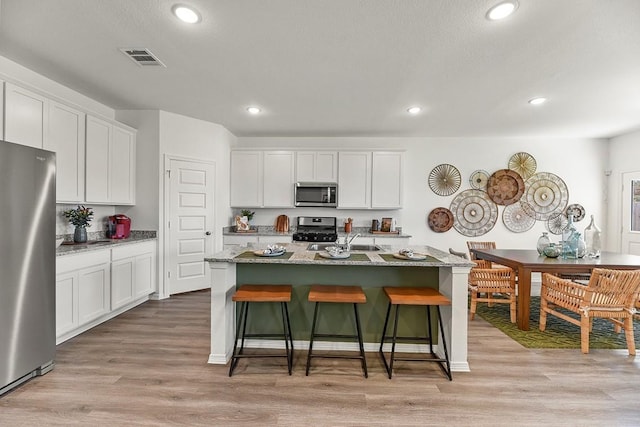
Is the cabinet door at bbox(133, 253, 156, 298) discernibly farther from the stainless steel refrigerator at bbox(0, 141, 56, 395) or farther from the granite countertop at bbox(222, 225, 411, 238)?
the stainless steel refrigerator at bbox(0, 141, 56, 395)

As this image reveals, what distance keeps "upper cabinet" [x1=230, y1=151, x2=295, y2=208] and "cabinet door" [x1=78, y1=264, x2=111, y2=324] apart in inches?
89.8

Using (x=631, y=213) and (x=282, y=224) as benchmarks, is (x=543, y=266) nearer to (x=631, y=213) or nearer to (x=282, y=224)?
(x=631, y=213)

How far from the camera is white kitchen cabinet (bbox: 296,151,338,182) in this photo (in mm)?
5043

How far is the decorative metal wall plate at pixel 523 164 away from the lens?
522 cm

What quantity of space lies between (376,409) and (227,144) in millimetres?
4363

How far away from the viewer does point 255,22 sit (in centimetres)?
211

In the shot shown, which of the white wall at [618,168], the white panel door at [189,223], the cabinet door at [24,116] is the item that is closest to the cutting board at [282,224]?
the white panel door at [189,223]

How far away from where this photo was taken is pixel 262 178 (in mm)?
5094

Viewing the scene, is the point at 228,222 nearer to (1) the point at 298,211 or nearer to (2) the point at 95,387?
(1) the point at 298,211

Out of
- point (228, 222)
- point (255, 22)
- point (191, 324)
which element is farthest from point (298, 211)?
point (255, 22)

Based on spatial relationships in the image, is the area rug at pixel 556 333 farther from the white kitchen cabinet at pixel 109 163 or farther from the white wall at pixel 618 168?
the white kitchen cabinet at pixel 109 163

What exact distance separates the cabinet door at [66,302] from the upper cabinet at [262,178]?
2.61 meters

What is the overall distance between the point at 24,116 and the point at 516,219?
659 cm

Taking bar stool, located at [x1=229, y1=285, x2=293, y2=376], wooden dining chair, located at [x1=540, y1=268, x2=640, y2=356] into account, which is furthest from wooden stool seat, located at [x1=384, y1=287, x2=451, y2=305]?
wooden dining chair, located at [x1=540, y1=268, x2=640, y2=356]
